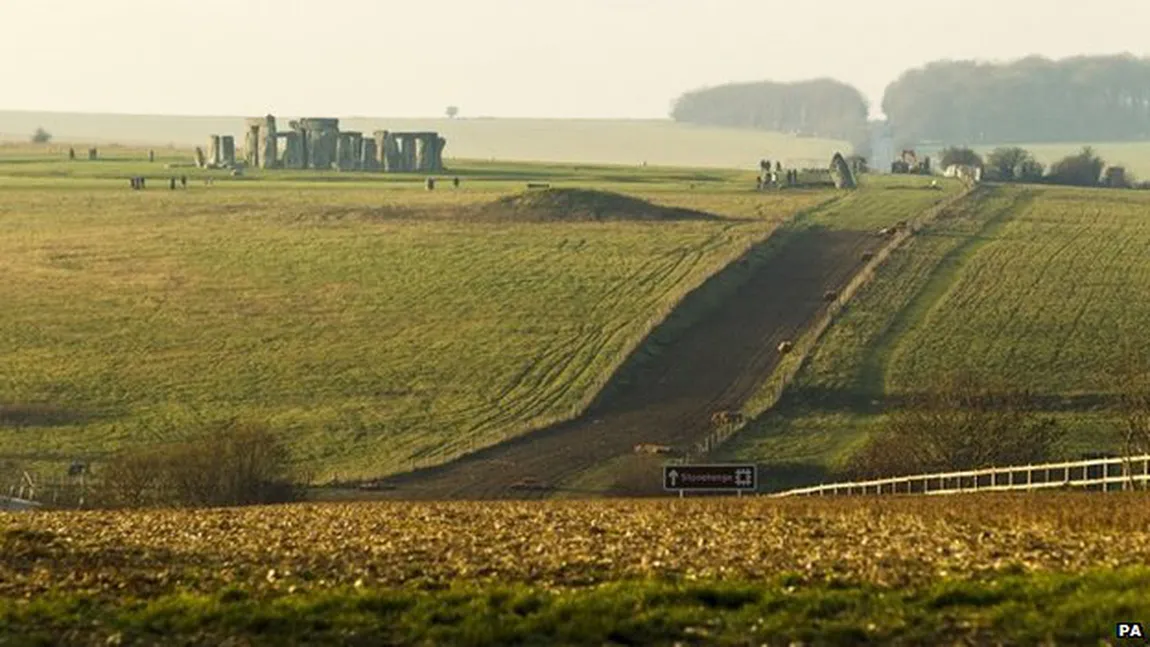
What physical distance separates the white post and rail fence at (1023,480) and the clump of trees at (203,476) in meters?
13.6

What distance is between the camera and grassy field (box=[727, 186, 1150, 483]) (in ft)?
245

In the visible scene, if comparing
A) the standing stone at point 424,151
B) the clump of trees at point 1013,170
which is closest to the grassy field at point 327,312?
the clump of trees at point 1013,170

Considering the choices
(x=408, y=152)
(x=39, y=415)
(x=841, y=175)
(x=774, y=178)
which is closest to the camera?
(x=39, y=415)

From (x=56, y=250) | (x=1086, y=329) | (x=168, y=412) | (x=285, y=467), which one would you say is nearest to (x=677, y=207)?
(x=56, y=250)

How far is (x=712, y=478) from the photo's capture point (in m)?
55.2

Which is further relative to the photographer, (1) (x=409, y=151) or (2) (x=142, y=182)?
(1) (x=409, y=151)

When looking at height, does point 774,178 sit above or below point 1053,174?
below

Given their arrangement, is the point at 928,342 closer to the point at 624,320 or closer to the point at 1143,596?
the point at 624,320

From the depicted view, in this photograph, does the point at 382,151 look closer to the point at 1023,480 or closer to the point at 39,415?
the point at 39,415

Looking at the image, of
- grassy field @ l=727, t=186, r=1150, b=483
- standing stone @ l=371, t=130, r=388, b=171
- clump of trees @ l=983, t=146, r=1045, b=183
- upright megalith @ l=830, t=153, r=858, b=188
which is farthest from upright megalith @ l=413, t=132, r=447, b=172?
grassy field @ l=727, t=186, r=1150, b=483

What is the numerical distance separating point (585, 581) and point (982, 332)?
71005 millimetres

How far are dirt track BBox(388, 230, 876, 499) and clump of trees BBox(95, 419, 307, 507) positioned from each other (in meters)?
4.61

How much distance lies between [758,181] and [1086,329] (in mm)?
80854

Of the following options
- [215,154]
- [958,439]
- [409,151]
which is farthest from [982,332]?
[215,154]
